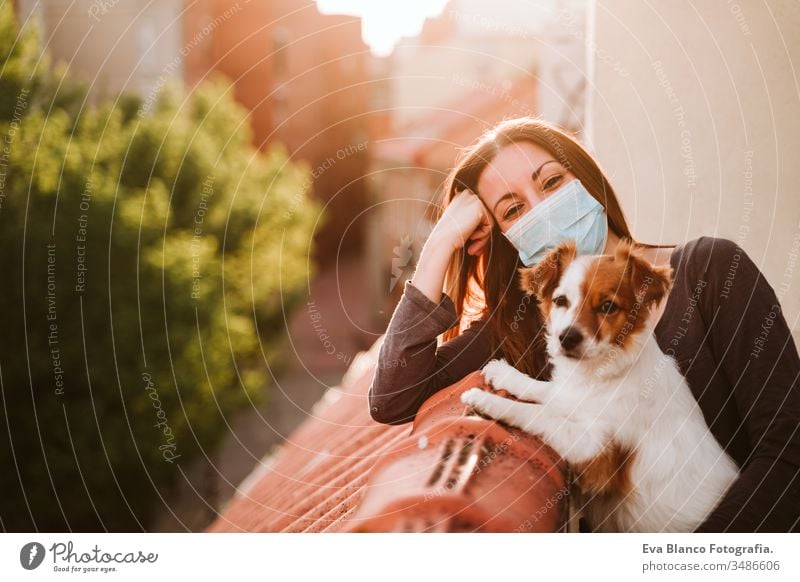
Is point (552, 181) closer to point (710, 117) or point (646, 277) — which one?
point (646, 277)

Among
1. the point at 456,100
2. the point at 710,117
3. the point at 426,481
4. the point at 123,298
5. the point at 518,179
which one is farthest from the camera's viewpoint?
the point at 123,298

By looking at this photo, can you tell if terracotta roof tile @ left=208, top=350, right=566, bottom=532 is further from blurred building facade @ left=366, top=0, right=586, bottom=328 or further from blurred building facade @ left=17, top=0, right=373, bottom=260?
blurred building facade @ left=17, top=0, right=373, bottom=260

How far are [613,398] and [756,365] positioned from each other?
Result: 0.26 metres

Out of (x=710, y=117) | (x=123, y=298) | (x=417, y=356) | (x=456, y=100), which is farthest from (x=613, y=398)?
(x=123, y=298)

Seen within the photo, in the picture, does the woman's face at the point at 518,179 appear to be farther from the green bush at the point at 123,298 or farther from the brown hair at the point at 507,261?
the green bush at the point at 123,298

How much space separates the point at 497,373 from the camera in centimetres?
127

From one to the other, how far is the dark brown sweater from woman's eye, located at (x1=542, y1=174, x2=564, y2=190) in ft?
0.79

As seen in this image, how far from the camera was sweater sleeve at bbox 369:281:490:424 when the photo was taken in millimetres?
1248

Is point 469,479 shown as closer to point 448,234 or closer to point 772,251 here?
point 448,234

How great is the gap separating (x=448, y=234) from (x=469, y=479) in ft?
1.40

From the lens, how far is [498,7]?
1.53 metres

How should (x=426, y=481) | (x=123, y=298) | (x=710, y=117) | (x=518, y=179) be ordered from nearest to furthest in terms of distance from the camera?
1. (x=426, y=481)
2. (x=518, y=179)
3. (x=710, y=117)
4. (x=123, y=298)

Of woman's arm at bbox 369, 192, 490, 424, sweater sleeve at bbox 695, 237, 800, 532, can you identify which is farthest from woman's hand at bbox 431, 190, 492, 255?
sweater sleeve at bbox 695, 237, 800, 532

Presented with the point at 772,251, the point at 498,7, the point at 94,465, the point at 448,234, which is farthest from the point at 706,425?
the point at 94,465
